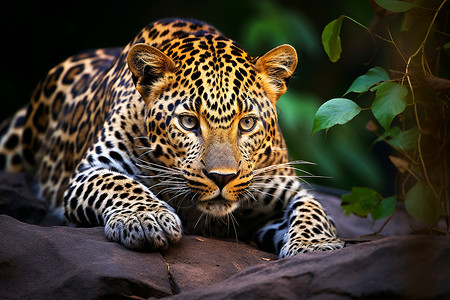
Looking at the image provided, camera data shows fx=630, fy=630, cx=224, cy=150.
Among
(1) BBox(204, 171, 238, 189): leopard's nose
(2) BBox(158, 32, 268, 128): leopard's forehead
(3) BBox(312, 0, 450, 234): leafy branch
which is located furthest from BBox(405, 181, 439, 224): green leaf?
(2) BBox(158, 32, 268, 128): leopard's forehead

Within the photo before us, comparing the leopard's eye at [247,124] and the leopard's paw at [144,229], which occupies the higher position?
the leopard's eye at [247,124]

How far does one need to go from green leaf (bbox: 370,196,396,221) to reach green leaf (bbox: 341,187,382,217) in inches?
3.2

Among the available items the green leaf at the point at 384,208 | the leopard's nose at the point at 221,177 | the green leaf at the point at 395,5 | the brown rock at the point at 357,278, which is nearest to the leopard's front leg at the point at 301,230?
the green leaf at the point at 384,208

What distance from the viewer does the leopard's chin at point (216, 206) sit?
4625mm

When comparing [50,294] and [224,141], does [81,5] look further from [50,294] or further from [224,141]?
[50,294]

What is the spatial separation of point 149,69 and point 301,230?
1.75 meters

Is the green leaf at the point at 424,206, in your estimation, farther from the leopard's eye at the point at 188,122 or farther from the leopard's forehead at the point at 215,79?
the leopard's eye at the point at 188,122

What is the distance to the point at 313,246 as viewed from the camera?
173 inches

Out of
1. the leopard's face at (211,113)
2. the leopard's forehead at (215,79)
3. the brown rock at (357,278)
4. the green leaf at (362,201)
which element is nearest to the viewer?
the brown rock at (357,278)

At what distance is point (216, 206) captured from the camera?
15.2ft

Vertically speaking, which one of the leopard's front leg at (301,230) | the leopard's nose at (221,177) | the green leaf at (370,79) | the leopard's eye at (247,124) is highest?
the green leaf at (370,79)

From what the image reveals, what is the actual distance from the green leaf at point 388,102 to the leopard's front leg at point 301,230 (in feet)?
3.15

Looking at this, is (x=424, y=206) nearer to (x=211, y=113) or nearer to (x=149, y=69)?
(x=211, y=113)

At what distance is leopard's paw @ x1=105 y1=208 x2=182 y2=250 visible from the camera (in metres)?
4.11
